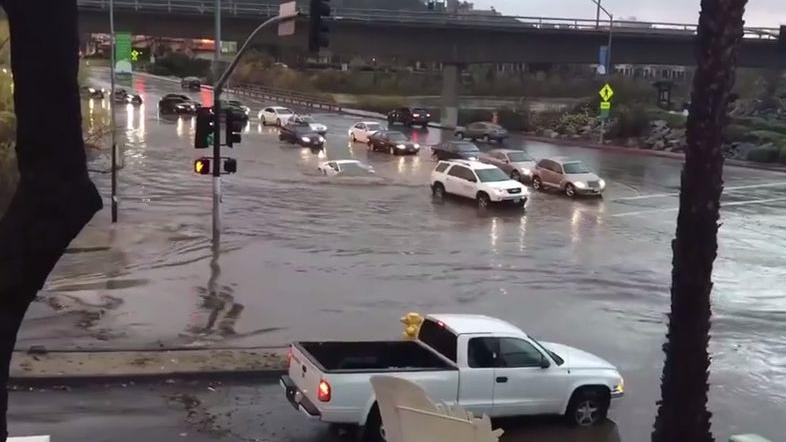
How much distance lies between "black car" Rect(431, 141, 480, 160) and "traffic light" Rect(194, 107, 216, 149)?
24.4 metres

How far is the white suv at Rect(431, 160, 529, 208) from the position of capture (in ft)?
116

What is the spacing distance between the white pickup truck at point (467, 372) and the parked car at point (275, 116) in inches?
2336

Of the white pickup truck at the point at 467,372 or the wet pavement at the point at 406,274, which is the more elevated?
the white pickup truck at the point at 467,372

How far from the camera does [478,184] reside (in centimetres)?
3597

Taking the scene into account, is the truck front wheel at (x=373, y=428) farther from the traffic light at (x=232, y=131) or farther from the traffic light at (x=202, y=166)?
the traffic light at (x=232, y=131)

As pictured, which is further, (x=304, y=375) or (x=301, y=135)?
(x=301, y=135)

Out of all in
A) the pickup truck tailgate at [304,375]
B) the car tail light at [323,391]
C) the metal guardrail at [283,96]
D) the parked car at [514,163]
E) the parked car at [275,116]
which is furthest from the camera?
the metal guardrail at [283,96]

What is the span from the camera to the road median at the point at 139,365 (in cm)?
1341

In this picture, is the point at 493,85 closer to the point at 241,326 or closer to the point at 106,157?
the point at 106,157

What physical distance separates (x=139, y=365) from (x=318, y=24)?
10.6 meters

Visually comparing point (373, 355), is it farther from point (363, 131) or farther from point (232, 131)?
point (363, 131)

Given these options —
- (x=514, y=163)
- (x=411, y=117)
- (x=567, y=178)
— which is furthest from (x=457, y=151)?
(x=411, y=117)

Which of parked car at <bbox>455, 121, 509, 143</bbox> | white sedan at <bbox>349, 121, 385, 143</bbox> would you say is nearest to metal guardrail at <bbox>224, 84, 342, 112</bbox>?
parked car at <bbox>455, 121, 509, 143</bbox>

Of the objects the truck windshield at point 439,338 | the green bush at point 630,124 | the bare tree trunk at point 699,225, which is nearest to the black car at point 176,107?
the green bush at point 630,124
